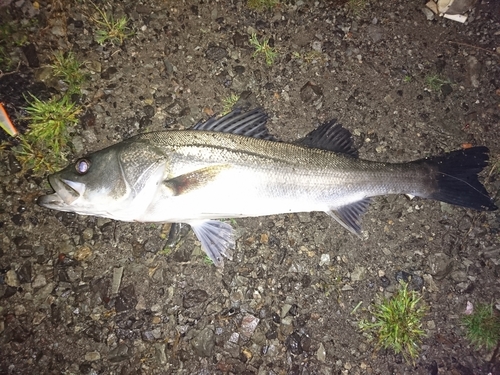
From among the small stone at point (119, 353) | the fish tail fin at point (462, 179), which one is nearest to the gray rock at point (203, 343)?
the small stone at point (119, 353)

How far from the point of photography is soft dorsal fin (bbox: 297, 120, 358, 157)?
342 centimetres

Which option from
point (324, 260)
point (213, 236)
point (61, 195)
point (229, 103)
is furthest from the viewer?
point (229, 103)

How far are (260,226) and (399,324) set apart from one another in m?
1.88

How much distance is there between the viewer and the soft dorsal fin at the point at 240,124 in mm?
3270

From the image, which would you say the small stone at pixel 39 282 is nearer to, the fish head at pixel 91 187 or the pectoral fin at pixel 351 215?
the fish head at pixel 91 187

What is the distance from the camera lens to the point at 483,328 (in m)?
3.61

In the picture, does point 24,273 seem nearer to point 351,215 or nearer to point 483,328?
point 351,215

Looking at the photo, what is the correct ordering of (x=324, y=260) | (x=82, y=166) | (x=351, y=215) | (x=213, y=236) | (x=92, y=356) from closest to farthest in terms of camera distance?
(x=82, y=166)
(x=92, y=356)
(x=213, y=236)
(x=351, y=215)
(x=324, y=260)

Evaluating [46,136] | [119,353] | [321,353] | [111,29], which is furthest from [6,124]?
[321,353]

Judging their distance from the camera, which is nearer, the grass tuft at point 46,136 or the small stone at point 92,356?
the small stone at point 92,356

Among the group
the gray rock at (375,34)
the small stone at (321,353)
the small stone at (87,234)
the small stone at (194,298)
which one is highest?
the gray rock at (375,34)

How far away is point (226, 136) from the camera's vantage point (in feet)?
10.5

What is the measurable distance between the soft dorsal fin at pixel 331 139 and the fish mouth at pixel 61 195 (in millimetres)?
2265

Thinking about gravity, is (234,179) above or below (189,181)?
below
